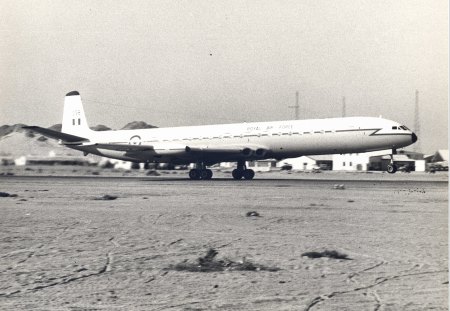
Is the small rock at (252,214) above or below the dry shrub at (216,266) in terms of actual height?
above

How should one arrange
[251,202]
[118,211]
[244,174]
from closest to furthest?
[118,211], [251,202], [244,174]

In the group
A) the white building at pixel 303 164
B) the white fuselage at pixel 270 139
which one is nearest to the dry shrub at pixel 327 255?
the white fuselage at pixel 270 139

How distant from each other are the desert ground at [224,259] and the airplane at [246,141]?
15311 millimetres

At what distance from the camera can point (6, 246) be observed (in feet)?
26.5

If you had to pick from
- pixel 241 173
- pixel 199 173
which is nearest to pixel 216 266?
pixel 199 173

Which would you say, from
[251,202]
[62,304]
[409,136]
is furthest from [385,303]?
[409,136]

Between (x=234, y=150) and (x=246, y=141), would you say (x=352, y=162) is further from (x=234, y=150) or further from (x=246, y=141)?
(x=234, y=150)

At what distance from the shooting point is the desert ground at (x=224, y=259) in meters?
5.27

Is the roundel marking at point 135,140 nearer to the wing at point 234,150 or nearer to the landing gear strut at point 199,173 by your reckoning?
the landing gear strut at point 199,173

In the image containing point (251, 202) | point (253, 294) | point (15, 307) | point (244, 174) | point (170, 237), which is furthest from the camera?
point (244, 174)

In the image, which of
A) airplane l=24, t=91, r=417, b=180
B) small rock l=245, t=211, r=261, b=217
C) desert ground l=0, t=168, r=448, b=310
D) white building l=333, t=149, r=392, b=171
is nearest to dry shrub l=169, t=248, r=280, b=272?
desert ground l=0, t=168, r=448, b=310

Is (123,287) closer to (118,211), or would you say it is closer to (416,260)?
(416,260)

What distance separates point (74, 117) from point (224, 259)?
37.0 m

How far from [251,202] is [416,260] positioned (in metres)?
8.42
